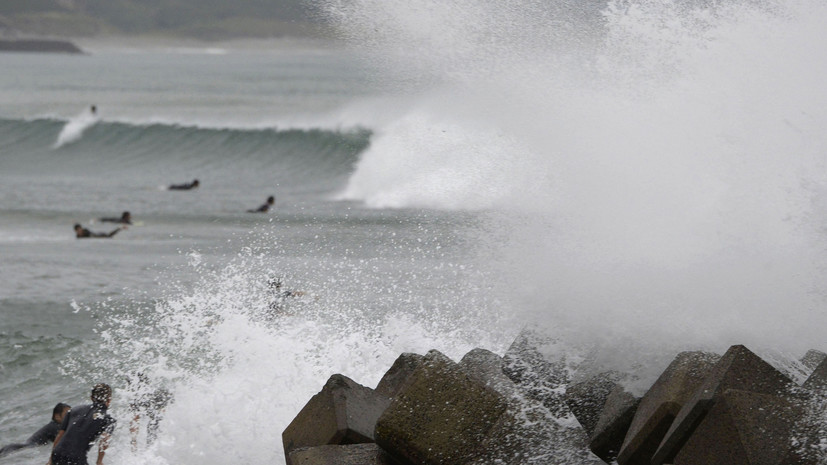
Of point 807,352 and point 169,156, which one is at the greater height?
point 807,352

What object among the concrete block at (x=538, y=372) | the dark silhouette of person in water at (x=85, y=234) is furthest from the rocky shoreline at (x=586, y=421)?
the dark silhouette of person in water at (x=85, y=234)

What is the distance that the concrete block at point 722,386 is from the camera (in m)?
5.21

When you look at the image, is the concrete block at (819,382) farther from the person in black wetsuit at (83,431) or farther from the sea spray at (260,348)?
the person in black wetsuit at (83,431)

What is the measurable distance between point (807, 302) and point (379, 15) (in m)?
5.22

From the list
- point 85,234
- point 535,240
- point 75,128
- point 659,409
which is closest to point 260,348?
point 535,240

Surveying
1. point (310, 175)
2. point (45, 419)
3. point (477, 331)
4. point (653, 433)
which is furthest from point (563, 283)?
point (310, 175)

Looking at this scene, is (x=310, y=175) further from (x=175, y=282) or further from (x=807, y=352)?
(x=807, y=352)

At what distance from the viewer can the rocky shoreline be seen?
16.5 ft

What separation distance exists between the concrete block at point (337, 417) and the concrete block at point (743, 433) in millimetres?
1810

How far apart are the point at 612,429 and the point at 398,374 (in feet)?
5.06

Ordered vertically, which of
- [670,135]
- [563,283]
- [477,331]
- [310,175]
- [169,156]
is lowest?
[169,156]

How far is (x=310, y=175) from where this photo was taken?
32688 mm

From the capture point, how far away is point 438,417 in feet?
18.3

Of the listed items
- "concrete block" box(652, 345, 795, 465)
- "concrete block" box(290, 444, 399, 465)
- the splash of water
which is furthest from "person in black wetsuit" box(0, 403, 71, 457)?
the splash of water
